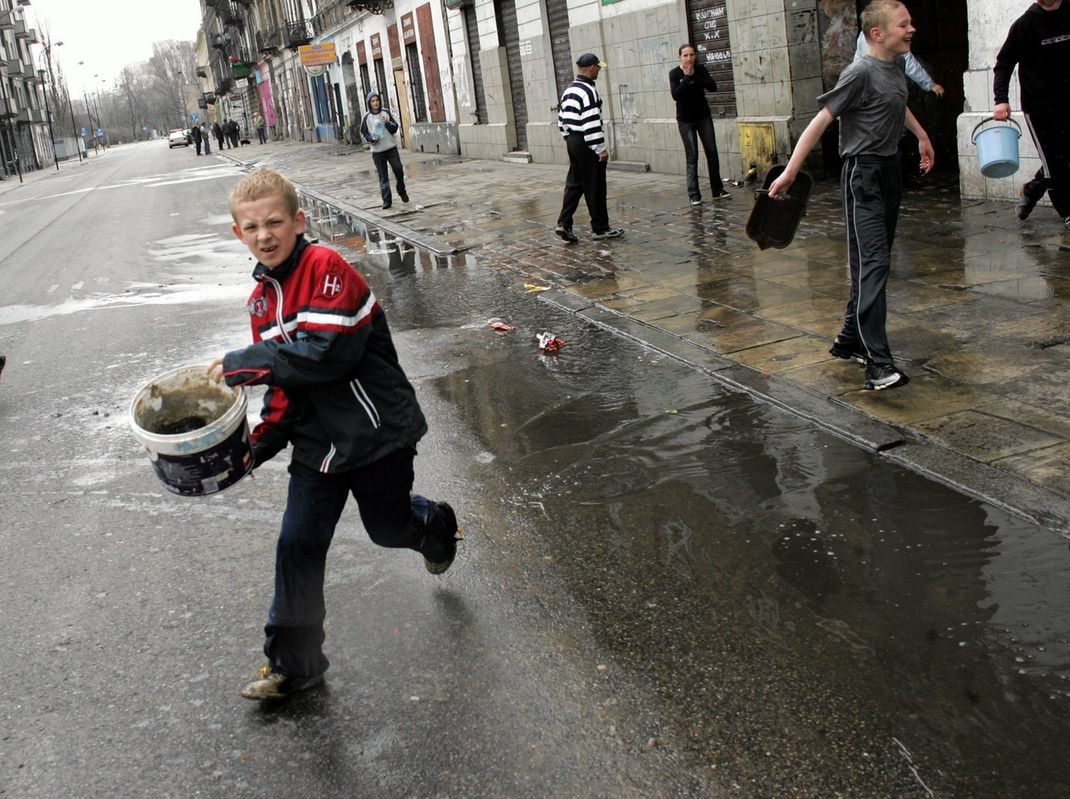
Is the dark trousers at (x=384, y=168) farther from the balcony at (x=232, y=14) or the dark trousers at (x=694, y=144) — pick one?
the balcony at (x=232, y=14)

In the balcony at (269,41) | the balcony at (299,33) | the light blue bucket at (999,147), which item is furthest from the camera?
the balcony at (269,41)

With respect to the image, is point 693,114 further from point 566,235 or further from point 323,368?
point 323,368

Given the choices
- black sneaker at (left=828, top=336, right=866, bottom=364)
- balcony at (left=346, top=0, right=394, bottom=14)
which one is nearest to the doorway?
balcony at (left=346, top=0, right=394, bottom=14)

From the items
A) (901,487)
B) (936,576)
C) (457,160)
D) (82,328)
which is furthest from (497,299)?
(457,160)

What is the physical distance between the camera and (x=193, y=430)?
3.11 metres

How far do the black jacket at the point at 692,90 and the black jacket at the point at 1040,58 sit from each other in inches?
183

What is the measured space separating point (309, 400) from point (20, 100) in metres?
91.4

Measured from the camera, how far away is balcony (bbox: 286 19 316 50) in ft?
162

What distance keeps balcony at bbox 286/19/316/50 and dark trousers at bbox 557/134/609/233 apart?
41.4 m

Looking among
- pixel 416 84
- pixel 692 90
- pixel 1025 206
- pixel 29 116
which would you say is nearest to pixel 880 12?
pixel 1025 206

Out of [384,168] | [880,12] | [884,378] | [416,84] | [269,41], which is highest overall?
[269,41]

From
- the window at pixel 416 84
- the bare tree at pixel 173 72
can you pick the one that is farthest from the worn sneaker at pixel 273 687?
the bare tree at pixel 173 72

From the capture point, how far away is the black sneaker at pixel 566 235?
37.7 ft

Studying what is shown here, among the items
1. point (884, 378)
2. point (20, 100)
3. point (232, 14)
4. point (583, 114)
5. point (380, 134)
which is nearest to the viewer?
point (884, 378)
